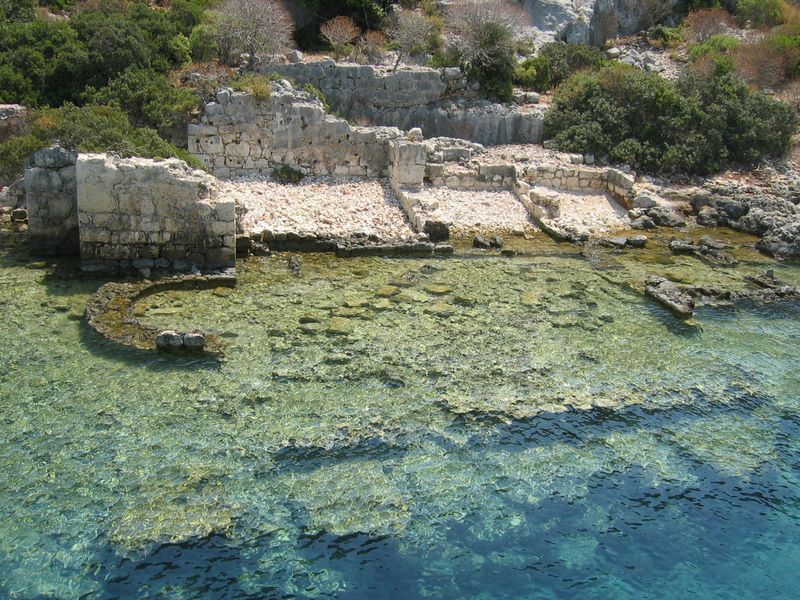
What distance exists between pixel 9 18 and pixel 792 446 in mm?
25789

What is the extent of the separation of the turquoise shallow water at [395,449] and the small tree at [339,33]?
14397mm

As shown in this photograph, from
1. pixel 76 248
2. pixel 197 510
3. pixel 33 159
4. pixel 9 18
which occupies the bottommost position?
pixel 197 510

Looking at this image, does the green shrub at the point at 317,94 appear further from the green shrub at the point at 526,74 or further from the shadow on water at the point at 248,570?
the shadow on water at the point at 248,570

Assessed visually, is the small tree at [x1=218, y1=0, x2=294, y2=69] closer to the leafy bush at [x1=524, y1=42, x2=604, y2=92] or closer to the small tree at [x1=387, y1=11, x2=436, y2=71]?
the small tree at [x1=387, y1=11, x2=436, y2=71]

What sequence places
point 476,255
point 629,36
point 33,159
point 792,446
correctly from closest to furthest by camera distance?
1. point 792,446
2. point 33,159
3. point 476,255
4. point 629,36

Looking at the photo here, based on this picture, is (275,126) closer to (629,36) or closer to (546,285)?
(546,285)

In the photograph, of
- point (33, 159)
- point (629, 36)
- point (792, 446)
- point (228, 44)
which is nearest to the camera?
point (792, 446)

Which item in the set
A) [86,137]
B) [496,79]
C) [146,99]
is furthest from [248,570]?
[496,79]

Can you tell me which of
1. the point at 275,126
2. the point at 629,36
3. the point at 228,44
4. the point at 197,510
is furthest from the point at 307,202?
the point at 629,36

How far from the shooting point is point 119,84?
2062 centimetres

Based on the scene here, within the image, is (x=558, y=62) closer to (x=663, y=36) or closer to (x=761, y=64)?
(x=663, y=36)

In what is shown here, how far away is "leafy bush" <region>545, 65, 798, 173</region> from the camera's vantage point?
953 inches

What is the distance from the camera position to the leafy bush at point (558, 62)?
27641mm


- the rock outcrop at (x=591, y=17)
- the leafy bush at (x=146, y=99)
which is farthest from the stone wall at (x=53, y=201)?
the rock outcrop at (x=591, y=17)
